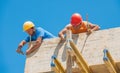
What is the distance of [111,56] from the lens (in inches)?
595

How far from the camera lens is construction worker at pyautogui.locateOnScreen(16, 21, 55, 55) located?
16547 millimetres

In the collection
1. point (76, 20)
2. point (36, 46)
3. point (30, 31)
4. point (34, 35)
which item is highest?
point (76, 20)

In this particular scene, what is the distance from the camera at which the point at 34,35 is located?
677 inches

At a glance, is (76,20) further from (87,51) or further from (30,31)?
(30,31)

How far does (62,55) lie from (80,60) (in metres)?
1.04

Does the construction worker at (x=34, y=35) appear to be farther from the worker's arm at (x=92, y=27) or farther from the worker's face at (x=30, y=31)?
the worker's arm at (x=92, y=27)

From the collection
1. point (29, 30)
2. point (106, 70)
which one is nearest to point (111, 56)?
point (106, 70)

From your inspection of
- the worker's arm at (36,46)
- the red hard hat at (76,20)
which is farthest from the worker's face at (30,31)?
the red hard hat at (76,20)

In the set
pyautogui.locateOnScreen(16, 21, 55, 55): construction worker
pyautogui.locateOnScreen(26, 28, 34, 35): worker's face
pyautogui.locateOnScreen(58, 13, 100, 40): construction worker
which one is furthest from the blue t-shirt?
pyautogui.locateOnScreen(58, 13, 100, 40): construction worker

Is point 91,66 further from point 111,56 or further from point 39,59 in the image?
point 39,59

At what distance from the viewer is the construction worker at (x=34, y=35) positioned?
54.3 ft

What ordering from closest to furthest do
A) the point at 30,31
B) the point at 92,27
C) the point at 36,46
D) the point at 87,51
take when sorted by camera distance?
the point at 87,51, the point at 92,27, the point at 36,46, the point at 30,31

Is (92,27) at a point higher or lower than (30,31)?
lower

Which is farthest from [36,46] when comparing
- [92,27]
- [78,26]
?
[92,27]
